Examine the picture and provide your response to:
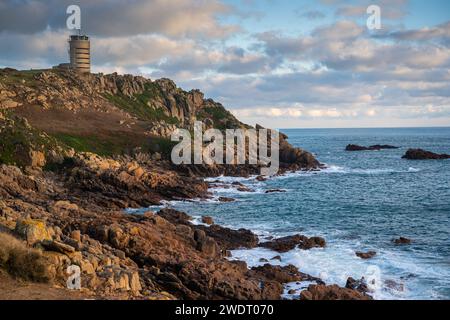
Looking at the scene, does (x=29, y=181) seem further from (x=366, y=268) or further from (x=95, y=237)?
(x=366, y=268)

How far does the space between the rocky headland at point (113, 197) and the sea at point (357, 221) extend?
2.75 meters

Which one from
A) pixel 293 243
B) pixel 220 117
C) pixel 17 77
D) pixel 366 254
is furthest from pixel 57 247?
pixel 220 117

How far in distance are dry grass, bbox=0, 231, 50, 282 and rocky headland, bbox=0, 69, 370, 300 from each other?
5 centimetres

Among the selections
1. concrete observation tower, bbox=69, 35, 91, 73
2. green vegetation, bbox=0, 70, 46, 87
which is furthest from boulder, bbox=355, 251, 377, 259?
concrete observation tower, bbox=69, 35, 91, 73

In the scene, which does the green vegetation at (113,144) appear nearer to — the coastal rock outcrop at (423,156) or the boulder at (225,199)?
the boulder at (225,199)

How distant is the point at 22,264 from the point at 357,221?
40.2 m

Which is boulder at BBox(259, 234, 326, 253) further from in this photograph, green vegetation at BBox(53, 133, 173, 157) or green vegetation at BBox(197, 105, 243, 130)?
green vegetation at BBox(197, 105, 243, 130)

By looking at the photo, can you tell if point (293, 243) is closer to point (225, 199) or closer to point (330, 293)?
point (330, 293)

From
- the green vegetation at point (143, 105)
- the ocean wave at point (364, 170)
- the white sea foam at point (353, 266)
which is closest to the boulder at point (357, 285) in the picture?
the white sea foam at point (353, 266)

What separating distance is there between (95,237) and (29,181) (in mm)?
25743

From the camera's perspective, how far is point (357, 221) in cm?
5259

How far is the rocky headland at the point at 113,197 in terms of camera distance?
951 inches
